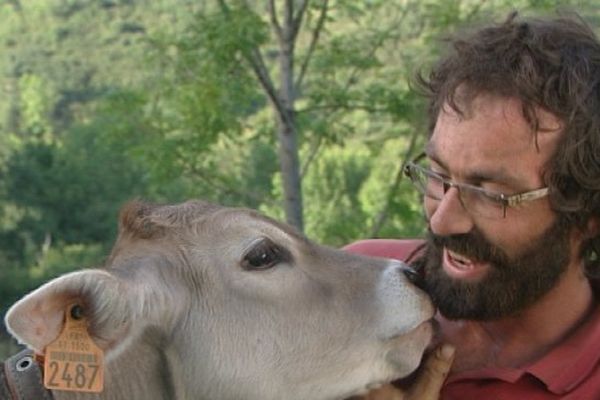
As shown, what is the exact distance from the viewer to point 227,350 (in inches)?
132

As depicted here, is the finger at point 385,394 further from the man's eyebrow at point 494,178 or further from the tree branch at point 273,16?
the tree branch at point 273,16

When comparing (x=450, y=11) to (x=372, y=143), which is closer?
(x=450, y=11)

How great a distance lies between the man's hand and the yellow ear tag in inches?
35.5

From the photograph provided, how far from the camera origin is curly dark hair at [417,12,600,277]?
11.1ft

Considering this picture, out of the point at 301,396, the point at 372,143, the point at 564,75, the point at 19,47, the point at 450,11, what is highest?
the point at 564,75

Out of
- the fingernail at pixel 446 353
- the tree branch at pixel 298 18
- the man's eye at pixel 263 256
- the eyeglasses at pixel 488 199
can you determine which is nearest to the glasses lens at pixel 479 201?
the eyeglasses at pixel 488 199

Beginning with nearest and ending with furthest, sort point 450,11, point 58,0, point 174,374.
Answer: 1. point 174,374
2. point 450,11
3. point 58,0

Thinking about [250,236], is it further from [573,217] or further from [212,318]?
[573,217]

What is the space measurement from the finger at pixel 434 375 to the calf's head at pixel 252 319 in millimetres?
55

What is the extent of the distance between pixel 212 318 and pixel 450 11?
9.25 metres

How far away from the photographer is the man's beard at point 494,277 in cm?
339

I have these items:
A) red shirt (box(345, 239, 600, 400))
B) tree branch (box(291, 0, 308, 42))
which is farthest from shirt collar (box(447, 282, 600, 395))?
tree branch (box(291, 0, 308, 42))

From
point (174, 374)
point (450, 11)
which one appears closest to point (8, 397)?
point (174, 374)

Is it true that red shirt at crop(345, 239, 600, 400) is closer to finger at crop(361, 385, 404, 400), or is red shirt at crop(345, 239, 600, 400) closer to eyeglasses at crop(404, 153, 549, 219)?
finger at crop(361, 385, 404, 400)
